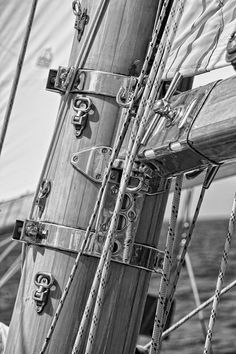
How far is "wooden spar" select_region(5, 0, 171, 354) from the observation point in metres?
2.66

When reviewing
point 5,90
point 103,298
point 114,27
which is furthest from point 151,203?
point 5,90

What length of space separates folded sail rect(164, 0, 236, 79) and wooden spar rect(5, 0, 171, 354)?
9 cm

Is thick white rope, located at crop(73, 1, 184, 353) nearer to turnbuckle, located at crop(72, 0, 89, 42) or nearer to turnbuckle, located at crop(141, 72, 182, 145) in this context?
turnbuckle, located at crop(141, 72, 182, 145)

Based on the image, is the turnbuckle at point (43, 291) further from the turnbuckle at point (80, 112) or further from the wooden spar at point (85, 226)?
the turnbuckle at point (80, 112)

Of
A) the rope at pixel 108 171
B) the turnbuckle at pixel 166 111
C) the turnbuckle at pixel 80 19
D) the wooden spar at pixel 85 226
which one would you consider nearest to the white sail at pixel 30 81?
the turnbuckle at pixel 80 19

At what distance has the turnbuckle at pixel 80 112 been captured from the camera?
9.05 ft

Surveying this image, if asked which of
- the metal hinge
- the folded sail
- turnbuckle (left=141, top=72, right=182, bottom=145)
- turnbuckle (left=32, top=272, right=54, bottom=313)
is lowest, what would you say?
turnbuckle (left=32, top=272, right=54, bottom=313)

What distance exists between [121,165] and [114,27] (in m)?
0.34

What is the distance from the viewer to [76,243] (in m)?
2.67

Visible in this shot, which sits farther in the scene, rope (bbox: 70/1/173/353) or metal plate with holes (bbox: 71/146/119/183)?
metal plate with holes (bbox: 71/146/119/183)

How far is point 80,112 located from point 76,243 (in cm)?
32

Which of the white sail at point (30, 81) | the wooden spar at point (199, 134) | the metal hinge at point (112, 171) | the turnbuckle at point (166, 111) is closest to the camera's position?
the wooden spar at point (199, 134)

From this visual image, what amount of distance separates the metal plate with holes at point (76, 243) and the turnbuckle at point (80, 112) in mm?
234

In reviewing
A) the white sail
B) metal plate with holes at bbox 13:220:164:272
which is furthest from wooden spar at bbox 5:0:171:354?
the white sail
